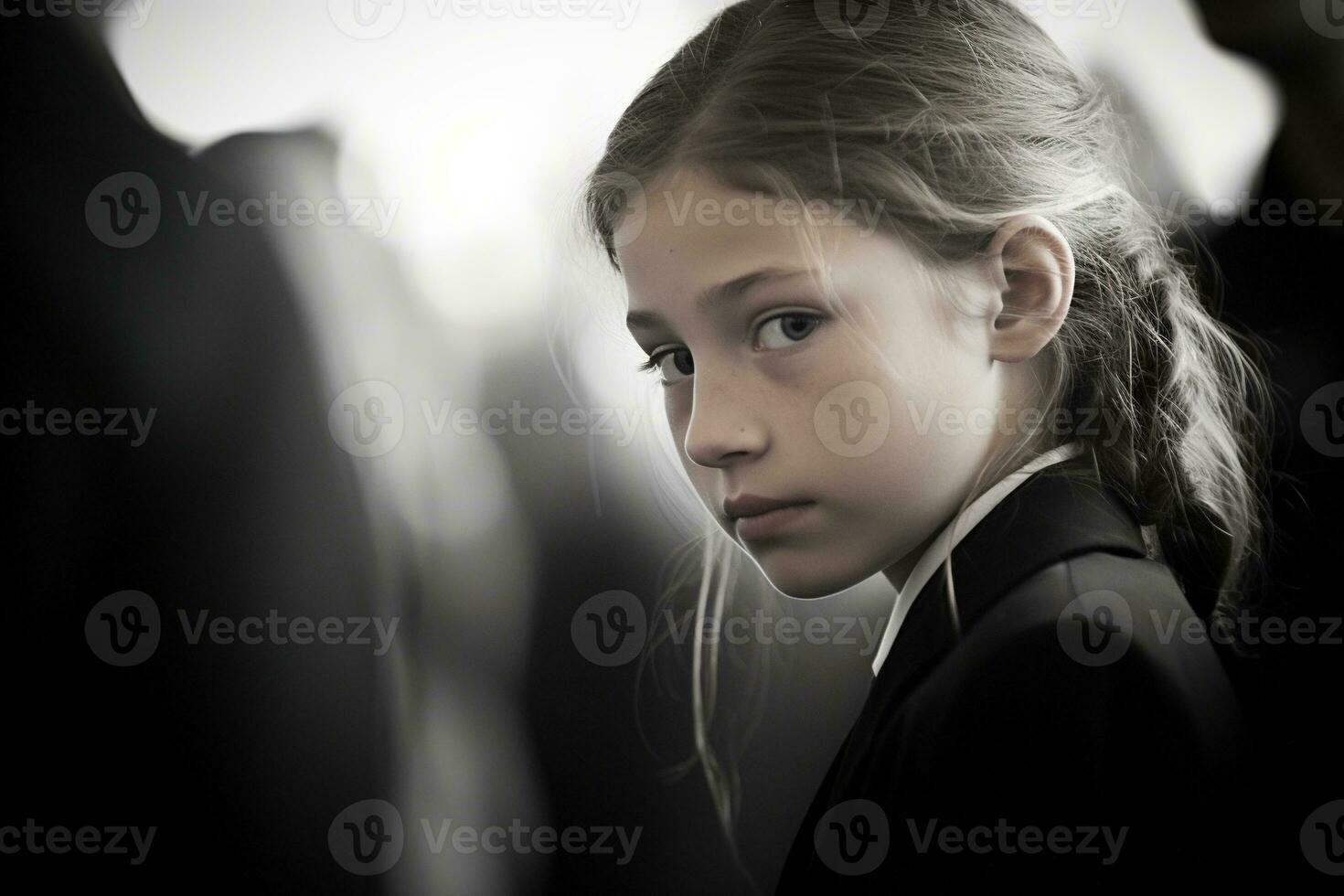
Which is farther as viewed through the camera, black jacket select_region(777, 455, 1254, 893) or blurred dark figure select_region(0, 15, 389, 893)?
blurred dark figure select_region(0, 15, 389, 893)

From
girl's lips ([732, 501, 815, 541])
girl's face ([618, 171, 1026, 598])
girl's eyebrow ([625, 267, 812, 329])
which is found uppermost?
girl's eyebrow ([625, 267, 812, 329])

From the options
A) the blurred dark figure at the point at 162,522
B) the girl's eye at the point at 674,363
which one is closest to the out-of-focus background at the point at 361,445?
the blurred dark figure at the point at 162,522

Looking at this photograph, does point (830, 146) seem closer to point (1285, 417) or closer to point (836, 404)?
point (836, 404)

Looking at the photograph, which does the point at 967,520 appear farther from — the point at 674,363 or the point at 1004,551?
the point at 674,363

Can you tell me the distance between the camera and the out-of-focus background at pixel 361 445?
2.23 feet

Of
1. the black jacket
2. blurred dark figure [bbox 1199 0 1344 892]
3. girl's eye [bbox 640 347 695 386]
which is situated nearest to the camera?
the black jacket

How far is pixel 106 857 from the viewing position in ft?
2.26

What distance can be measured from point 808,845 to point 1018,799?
0.13 metres

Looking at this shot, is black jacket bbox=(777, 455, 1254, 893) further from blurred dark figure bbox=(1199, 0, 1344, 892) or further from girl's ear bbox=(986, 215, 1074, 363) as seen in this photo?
blurred dark figure bbox=(1199, 0, 1344, 892)

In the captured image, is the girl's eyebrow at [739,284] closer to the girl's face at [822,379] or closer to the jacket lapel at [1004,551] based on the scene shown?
the girl's face at [822,379]

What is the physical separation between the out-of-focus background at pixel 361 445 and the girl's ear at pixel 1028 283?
0.25m

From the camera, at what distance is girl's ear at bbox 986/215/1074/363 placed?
19.4 inches

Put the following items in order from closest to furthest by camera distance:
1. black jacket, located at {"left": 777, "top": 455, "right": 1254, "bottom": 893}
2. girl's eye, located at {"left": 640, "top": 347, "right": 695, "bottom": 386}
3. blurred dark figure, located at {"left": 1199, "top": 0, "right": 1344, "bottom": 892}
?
black jacket, located at {"left": 777, "top": 455, "right": 1254, "bottom": 893} < girl's eye, located at {"left": 640, "top": 347, "right": 695, "bottom": 386} < blurred dark figure, located at {"left": 1199, "top": 0, "right": 1344, "bottom": 892}

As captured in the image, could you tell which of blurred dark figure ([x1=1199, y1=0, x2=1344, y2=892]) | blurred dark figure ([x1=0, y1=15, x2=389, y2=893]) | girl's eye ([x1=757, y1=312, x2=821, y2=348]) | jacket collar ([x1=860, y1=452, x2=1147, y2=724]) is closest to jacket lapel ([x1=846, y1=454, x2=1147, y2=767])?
jacket collar ([x1=860, y1=452, x2=1147, y2=724])
